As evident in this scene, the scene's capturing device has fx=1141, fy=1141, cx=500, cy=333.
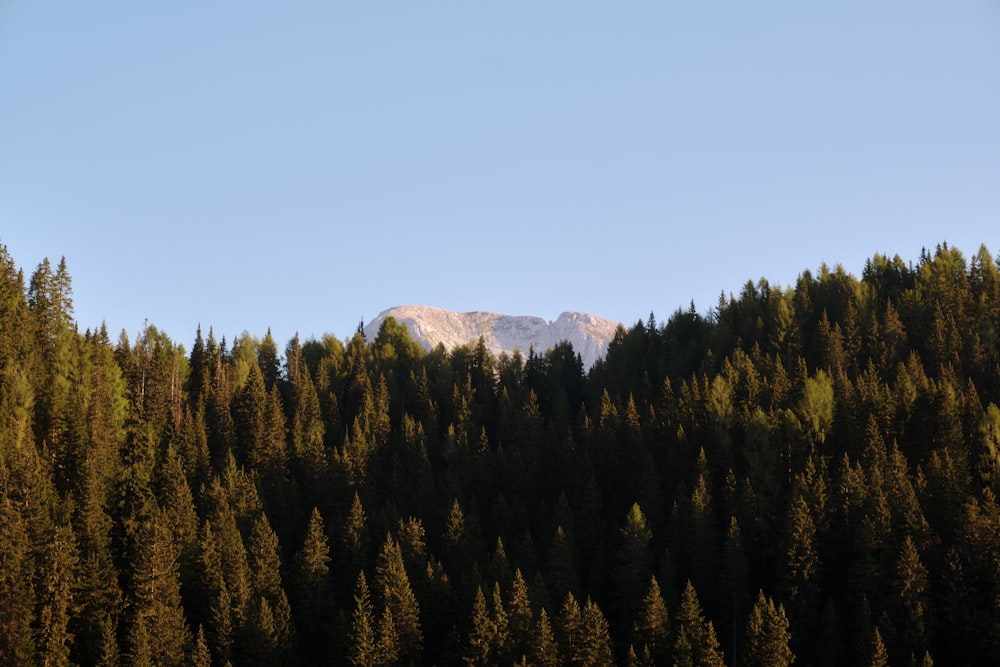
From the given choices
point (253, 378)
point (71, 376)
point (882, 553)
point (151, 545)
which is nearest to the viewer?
point (151, 545)

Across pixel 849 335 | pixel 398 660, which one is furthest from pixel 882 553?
pixel 849 335

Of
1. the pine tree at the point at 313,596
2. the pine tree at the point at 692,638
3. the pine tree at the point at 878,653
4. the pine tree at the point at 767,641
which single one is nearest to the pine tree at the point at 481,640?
the pine tree at the point at 692,638

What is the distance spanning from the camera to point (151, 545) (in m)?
110

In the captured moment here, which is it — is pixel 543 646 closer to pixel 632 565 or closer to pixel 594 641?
pixel 594 641

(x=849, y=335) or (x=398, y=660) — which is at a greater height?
(x=849, y=335)

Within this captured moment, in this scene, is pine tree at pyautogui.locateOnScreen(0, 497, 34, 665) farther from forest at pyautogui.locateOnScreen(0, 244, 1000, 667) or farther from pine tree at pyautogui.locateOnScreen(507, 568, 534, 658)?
pine tree at pyautogui.locateOnScreen(507, 568, 534, 658)

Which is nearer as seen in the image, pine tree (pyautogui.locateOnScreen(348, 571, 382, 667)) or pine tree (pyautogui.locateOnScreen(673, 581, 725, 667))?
pine tree (pyautogui.locateOnScreen(673, 581, 725, 667))

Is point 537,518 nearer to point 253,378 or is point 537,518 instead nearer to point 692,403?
point 692,403

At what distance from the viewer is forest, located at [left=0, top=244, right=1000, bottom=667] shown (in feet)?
348

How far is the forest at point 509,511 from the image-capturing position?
106188mm

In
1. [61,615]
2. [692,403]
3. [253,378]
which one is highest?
[253,378]

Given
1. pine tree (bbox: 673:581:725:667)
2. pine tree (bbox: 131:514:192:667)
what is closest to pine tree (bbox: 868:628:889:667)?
pine tree (bbox: 673:581:725:667)

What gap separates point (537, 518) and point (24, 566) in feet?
198

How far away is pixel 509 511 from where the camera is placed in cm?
14012
